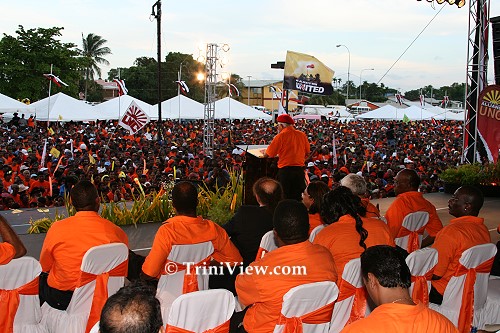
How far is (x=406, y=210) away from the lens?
536 centimetres

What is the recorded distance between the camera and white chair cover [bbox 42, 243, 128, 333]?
12.5 ft

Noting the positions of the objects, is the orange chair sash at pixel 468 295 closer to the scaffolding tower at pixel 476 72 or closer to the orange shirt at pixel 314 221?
the orange shirt at pixel 314 221

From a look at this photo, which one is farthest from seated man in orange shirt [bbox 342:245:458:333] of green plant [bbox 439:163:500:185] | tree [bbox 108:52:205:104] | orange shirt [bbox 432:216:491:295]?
tree [bbox 108:52:205:104]

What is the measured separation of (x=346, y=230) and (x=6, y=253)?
2289 mm

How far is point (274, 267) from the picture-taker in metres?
3.27

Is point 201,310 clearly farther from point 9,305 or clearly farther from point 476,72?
point 476,72

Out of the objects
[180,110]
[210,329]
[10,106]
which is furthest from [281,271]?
[180,110]

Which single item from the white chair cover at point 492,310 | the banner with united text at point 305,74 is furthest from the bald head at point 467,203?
the banner with united text at point 305,74

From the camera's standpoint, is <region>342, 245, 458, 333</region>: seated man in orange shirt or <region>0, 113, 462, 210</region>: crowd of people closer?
<region>342, 245, 458, 333</region>: seated man in orange shirt

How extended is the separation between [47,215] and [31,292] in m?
4.82

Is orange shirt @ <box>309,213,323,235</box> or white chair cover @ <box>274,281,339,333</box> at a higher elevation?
orange shirt @ <box>309,213,323,235</box>

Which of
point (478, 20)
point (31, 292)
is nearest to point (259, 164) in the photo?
point (31, 292)

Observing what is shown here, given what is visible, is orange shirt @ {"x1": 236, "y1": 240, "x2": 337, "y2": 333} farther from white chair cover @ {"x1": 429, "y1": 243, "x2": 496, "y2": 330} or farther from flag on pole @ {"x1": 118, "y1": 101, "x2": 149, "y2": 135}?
flag on pole @ {"x1": 118, "y1": 101, "x2": 149, "y2": 135}

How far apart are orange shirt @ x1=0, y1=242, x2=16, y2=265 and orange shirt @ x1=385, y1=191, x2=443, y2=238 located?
3324 mm
